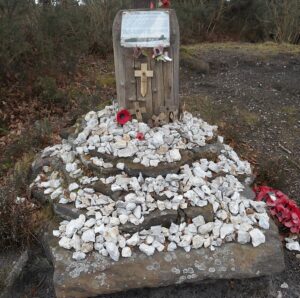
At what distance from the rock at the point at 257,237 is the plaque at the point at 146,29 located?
1.64 meters

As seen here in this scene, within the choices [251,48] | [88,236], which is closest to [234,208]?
[88,236]

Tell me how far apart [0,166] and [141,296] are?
2.39 meters

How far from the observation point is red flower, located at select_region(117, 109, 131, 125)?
3.52 meters

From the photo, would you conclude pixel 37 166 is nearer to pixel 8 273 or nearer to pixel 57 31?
pixel 8 273

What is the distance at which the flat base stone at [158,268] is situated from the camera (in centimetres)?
267

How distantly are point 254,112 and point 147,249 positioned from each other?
11.4ft

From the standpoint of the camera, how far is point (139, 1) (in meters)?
3.53

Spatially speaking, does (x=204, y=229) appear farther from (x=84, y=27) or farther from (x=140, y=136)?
(x=84, y=27)

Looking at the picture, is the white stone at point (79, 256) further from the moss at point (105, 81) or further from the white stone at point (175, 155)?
the moss at point (105, 81)

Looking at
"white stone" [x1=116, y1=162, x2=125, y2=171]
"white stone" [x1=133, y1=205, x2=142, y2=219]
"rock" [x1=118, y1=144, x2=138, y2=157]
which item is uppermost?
"rock" [x1=118, y1=144, x2=138, y2=157]

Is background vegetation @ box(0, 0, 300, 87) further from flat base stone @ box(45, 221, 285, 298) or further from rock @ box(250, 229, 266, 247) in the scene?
rock @ box(250, 229, 266, 247)

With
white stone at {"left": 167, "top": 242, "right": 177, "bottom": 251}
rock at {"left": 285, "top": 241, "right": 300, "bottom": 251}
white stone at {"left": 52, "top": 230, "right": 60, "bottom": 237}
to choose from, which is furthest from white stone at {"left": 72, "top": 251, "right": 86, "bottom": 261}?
rock at {"left": 285, "top": 241, "right": 300, "bottom": 251}

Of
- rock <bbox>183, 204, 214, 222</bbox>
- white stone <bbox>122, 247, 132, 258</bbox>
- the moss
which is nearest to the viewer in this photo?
white stone <bbox>122, 247, 132, 258</bbox>

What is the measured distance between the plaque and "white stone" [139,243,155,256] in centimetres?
160
